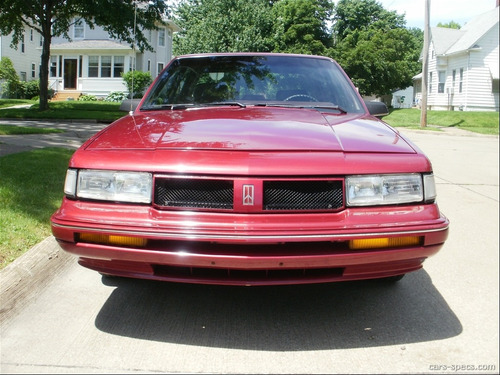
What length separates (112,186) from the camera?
2754 mm

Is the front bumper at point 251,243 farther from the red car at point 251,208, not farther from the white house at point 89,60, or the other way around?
the white house at point 89,60

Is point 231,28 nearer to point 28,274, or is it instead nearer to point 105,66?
point 105,66

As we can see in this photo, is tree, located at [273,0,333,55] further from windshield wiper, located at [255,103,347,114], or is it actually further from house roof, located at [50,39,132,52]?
windshield wiper, located at [255,103,347,114]

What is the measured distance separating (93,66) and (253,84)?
3816 cm

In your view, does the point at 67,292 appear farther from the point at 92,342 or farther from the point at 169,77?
the point at 169,77

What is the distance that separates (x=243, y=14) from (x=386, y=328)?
133ft

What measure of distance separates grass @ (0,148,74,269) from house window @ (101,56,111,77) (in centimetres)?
3325

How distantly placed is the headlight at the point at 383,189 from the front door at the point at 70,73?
41.2m

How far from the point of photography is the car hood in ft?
9.23

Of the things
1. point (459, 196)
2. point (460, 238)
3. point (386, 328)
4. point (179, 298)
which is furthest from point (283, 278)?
point (459, 196)

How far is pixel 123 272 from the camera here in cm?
278

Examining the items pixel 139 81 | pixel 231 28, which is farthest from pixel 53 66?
pixel 231 28

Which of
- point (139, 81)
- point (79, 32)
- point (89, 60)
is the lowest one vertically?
point (139, 81)

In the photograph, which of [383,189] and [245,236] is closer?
[245,236]
